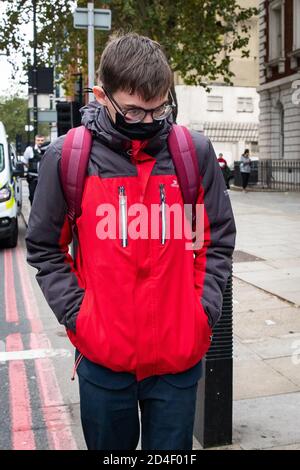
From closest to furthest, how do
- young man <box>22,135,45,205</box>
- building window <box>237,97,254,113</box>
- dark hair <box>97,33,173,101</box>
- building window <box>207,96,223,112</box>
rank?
dark hair <box>97,33,173,101</box> < young man <box>22,135,45,205</box> < building window <box>207,96,223,112</box> < building window <box>237,97,254,113</box>

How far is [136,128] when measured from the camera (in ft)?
6.68

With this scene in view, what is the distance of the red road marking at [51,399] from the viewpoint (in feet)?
12.3

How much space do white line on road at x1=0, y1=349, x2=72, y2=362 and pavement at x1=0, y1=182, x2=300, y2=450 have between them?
0.05 m

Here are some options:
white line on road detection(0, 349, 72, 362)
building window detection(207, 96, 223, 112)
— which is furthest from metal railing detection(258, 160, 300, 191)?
white line on road detection(0, 349, 72, 362)

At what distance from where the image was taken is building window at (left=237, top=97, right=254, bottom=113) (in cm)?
5322

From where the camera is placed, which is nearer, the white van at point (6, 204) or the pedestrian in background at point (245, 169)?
the white van at point (6, 204)

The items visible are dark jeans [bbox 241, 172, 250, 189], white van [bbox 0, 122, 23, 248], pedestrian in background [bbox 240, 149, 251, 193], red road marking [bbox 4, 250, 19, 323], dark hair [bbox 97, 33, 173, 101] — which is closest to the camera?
dark hair [bbox 97, 33, 173, 101]

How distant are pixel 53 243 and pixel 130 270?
34 cm

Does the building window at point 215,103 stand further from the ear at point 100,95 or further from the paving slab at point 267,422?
the ear at point 100,95

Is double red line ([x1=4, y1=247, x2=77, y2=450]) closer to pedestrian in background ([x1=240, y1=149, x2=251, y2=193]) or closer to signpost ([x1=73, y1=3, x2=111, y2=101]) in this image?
signpost ([x1=73, y1=3, x2=111, y2=101])

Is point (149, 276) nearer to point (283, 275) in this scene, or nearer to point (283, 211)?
point (283, 275)

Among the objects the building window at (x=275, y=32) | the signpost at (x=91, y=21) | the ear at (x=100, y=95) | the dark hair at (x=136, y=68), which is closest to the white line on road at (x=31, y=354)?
the ear at (x=100, y=95)

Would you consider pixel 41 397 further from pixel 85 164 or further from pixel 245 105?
pixel 245 105

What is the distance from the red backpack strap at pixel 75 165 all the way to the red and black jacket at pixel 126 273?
25 millimetres
